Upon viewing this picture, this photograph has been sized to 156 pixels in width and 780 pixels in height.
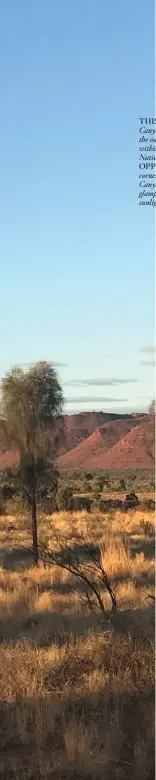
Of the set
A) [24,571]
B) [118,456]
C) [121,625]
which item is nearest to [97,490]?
[24,571]

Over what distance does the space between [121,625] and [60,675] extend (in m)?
1.53

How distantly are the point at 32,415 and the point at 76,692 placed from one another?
1104cm

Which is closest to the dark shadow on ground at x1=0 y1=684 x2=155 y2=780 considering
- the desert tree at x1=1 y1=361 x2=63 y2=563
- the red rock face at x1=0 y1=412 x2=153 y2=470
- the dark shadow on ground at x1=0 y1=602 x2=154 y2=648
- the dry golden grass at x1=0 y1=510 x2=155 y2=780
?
the dry golden grass at x1=0 y1=510 x2=155 y2=780

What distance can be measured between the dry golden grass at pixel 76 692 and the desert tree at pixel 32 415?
6310 mm

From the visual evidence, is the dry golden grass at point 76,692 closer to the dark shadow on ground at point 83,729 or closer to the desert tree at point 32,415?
the dark shadow on ground at point 83,729

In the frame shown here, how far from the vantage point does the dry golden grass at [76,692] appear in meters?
5.55

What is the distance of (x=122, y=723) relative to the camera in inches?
243

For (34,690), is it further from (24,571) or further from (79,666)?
(24,571)

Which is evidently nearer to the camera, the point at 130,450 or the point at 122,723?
the point at 122,723

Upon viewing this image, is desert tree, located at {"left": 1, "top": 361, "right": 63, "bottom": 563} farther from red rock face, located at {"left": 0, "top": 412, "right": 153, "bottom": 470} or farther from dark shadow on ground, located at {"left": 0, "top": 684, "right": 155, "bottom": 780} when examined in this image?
red rock face, located at {"left": 0, "top": 412, "right": 153, "bottom": 470}

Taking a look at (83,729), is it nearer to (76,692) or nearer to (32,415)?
(76,692)

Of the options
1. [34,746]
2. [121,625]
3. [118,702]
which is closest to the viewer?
[34,746]

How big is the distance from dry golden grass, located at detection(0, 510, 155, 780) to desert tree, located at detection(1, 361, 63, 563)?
631 cm

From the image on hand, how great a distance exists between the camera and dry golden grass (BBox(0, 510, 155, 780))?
18.2 ft
